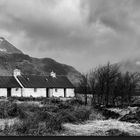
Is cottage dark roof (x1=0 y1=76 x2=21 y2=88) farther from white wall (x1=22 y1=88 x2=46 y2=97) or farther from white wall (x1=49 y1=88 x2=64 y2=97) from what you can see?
white wall (x1=49 y1=88 x2=64 y2=97)

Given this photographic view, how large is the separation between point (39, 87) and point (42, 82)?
2585 millimetres

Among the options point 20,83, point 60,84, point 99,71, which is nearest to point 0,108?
point 99,71

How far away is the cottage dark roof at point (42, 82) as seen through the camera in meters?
63.8

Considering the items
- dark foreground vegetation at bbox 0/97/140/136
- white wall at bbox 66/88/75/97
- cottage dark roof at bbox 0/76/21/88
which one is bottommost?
dark foreground vegetation at bbox 0/97/140/136

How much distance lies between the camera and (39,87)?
211 ft

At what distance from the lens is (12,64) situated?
18700cm

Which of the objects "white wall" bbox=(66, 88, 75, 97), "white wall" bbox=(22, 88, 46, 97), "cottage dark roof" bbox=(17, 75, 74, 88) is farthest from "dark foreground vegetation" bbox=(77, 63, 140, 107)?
"white wall" bbox=(66, 88, 75, 97)

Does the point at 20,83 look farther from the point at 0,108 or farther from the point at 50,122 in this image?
the point at 50,122

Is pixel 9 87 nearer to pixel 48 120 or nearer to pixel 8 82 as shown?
pixel 8 82

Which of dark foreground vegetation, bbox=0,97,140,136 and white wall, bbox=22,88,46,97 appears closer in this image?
dark foreground vegetation, bbox=0,97,140,136

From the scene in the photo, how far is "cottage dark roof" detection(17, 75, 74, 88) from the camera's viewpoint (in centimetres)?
6381

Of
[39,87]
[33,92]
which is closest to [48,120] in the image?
[33,92]

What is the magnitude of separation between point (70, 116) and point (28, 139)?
8.51 m

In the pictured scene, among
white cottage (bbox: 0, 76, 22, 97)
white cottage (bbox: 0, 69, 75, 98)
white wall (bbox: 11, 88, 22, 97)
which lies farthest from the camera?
white cottage (bbox: 0, 69, 75, 98)
